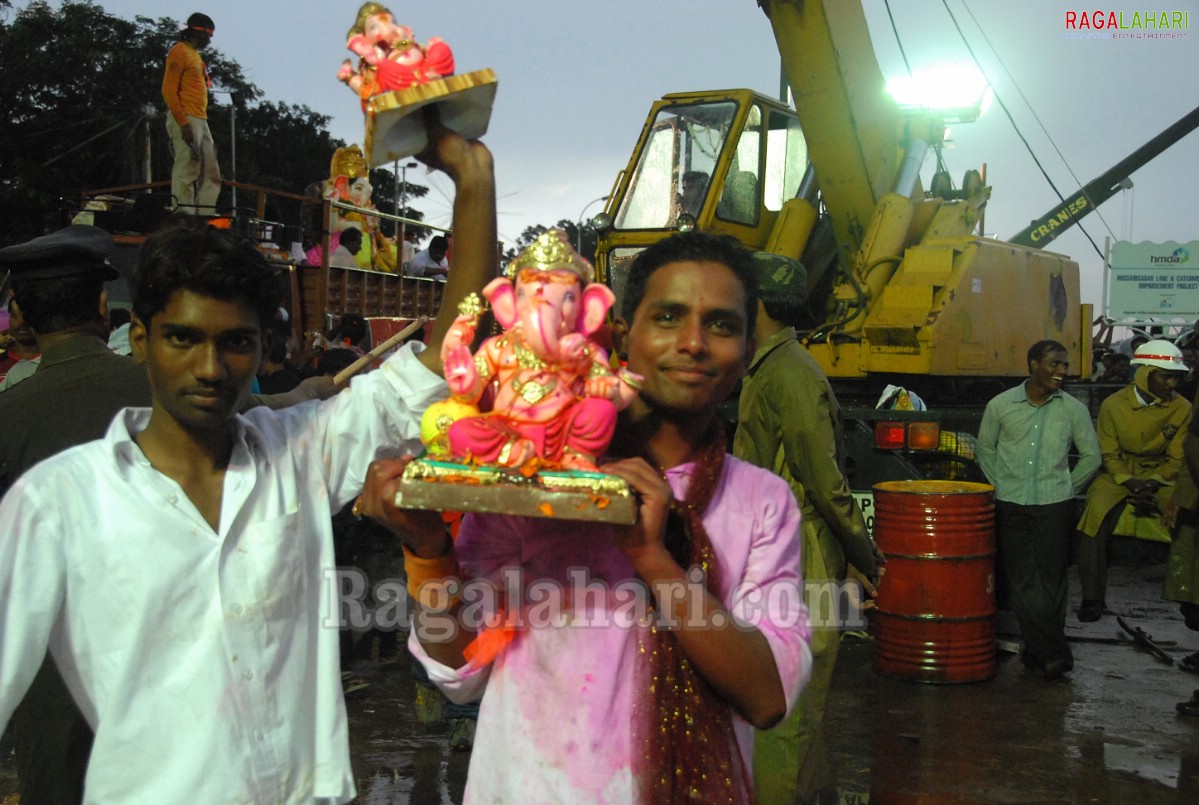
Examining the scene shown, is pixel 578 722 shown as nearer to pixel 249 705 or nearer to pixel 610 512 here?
pixel 610 512

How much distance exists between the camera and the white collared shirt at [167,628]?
190 cm

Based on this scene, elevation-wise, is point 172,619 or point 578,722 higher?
point 172,619

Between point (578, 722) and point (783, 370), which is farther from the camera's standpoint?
point (783, 370)

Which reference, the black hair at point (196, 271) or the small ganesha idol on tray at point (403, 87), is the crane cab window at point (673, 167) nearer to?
the small ganesha idol on tray at point (403, 87)

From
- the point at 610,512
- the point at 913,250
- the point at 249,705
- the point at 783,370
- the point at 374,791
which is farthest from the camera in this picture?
the point at 913,250

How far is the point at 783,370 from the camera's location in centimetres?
418

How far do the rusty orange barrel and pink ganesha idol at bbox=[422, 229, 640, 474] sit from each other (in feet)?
16.6

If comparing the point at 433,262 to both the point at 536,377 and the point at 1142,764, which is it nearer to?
the point at 1142,764

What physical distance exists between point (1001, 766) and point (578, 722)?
428 centimetres

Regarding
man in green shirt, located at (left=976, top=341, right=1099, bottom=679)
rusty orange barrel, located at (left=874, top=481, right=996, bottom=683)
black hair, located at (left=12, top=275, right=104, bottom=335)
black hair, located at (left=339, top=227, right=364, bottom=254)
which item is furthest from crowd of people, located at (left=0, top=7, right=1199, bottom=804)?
black hair, located at (left=339, top=227, right=364, bottom=254)

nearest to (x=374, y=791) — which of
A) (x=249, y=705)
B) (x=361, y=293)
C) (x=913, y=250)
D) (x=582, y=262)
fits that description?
(x=249, y=705)

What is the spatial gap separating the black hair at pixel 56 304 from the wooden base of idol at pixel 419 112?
1.35 m

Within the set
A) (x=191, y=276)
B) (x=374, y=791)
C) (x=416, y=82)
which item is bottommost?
(x=374, y=791)

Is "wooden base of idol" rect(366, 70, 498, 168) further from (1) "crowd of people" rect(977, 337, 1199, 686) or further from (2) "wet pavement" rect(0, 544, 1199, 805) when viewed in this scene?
(1) "crowd of people" rect(977, 337, 1199, 686)
